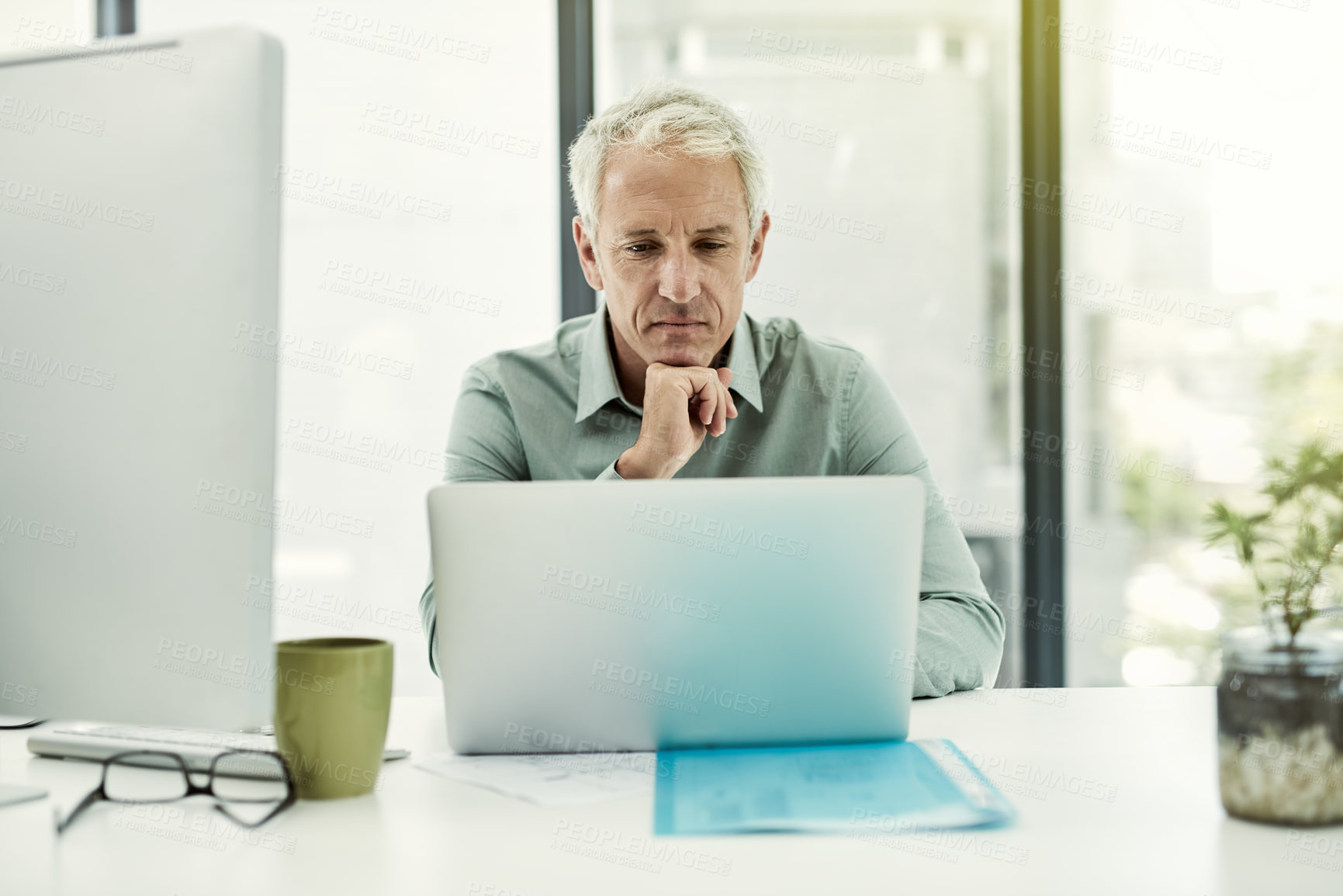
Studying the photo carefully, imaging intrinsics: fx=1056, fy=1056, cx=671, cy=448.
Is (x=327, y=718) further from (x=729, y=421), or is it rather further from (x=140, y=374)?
(x=729, y=421)

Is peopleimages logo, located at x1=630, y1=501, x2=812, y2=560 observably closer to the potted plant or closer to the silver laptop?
the silver laptop

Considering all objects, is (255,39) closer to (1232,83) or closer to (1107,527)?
(1107,527)

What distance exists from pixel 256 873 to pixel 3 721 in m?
0.64

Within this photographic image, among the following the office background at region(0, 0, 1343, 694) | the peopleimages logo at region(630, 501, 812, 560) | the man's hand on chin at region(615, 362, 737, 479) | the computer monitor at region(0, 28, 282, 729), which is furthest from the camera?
the office background at region(0, 0, 1343, 694)

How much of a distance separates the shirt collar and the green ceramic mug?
0.93 metres

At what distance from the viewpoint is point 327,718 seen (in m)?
0.84

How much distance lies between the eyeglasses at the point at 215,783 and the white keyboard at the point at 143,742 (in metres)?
0.01

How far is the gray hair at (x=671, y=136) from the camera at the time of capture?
1680 millimetres

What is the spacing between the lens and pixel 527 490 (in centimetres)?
90

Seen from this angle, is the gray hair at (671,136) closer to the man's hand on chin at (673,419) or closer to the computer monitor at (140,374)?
the man's hand on chin at (673,419)

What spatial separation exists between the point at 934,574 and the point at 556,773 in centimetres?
68

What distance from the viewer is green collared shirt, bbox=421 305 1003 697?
1.72 meters

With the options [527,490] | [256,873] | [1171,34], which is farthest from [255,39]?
[1171,34]

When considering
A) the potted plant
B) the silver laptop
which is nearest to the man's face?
the silver laptop
